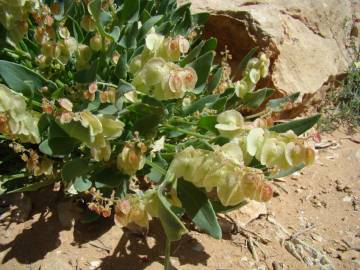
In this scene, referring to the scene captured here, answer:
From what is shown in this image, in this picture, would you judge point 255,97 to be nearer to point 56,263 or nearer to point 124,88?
point 124,88

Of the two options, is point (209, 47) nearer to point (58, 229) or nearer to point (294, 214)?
point (294, 214)

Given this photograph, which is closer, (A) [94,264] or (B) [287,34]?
(A) [94,264]

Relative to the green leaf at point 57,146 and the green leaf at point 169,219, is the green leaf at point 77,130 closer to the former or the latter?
the green leaf at point 57,146

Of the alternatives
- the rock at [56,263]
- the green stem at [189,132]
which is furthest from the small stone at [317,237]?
the rock at [56,263]

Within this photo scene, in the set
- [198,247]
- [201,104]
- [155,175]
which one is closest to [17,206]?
[155,175]

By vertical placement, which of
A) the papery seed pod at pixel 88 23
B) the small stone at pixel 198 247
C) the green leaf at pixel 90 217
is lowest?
the small stone at pixel 198 247

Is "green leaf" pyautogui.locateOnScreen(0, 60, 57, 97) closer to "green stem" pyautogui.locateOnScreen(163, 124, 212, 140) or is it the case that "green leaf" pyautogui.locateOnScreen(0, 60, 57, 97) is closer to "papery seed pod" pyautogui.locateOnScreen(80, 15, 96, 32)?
"papery seed pod" pyautogui.locateOnScreen(80, 15, 96, 32)
